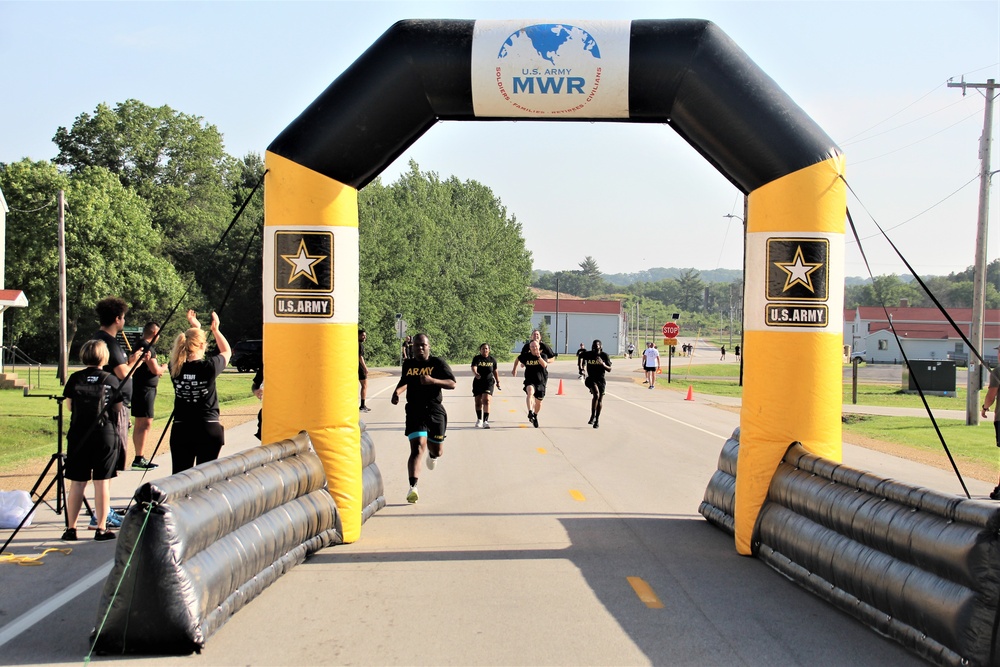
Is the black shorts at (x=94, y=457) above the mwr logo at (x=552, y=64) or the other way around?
the other way around

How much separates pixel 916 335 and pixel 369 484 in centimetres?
10768

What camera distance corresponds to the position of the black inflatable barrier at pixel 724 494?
9641mm

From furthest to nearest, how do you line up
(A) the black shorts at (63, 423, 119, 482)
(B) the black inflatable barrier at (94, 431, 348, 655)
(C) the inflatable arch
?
(C) the inflatable arch
(A) the black shorts at (63, 423, 119, 482)
(B) the black inflatable barrier at (94, 431, 348, 655)

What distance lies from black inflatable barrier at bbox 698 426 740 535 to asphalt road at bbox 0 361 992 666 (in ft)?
0.55

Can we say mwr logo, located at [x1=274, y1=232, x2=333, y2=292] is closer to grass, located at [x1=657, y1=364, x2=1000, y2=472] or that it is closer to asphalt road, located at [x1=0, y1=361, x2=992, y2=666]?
asphalt road, located at [x1=0, y1=361, x2=992, y2=666]

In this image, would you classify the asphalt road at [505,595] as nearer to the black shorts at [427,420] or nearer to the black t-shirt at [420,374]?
the black shorts at [427,420]

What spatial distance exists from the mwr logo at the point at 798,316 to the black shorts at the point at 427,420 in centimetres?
437

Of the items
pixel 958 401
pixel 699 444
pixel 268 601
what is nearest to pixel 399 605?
pixel 268 601

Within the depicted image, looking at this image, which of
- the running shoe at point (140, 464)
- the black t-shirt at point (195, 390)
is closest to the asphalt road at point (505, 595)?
the running shoe at point (140, 464)

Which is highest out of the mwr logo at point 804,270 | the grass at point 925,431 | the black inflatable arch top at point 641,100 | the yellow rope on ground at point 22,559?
the black inflatable arch top at point 641,100

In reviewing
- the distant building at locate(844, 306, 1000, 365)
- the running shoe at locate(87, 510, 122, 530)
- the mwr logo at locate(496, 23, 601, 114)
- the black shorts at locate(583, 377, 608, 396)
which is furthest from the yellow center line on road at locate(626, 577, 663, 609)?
the distant building at locate(844, 306, 1000, 365)

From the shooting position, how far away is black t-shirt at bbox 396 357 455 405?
455 inches

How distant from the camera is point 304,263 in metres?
9.07

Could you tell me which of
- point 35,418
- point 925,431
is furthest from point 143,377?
point 925,431
